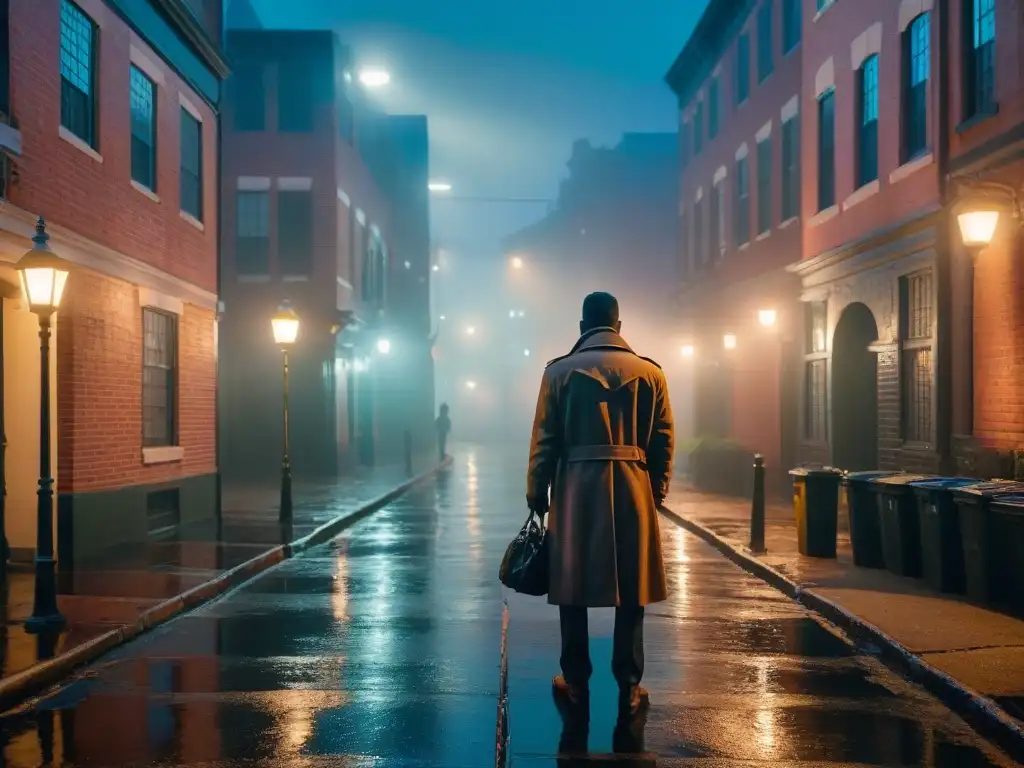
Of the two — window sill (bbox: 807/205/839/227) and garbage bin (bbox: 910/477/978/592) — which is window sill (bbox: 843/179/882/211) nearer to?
window sill (bbox: 807/205/839/227)

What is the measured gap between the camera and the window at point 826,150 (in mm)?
19781

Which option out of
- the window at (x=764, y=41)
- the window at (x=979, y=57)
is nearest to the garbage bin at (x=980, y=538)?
the window at (x=979, y=57)

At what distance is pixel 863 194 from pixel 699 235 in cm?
1363

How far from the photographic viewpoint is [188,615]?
9781mm

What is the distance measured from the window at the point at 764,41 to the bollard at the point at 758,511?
44.6ft

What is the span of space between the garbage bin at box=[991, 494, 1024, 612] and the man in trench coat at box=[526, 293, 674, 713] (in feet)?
13.7

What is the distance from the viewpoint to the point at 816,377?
67.2 feet

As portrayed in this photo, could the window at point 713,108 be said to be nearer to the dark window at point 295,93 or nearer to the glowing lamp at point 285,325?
the dark window at point 295,93

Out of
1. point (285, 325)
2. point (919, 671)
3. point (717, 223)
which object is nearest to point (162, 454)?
point (285, 325)

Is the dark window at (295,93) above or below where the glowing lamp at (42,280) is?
above

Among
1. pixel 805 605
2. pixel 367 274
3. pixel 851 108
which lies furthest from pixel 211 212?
pixel 367 274

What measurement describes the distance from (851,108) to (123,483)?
12.6 meters

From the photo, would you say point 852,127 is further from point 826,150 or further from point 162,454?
point 162,454

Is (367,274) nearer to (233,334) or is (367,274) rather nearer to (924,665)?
(233,334)
